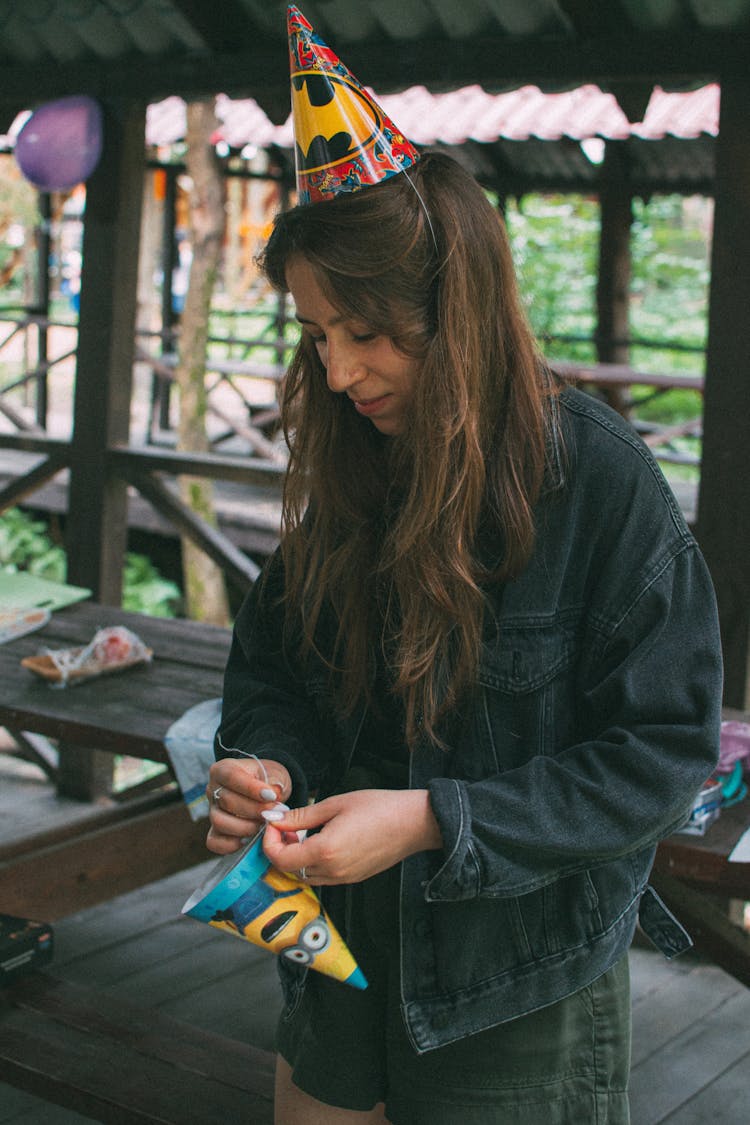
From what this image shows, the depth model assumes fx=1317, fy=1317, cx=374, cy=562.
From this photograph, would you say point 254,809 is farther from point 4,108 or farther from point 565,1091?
point 4,108

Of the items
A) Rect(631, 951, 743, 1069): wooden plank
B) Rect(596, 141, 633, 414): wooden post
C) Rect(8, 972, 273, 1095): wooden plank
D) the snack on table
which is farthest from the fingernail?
Rect(596, 141, 633, 414): wooden post

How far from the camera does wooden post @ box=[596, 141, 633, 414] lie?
1125 cm

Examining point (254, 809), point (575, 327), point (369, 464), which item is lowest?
point (254, 809)

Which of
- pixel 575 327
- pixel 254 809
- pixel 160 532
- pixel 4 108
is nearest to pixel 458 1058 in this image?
pixel 254 809

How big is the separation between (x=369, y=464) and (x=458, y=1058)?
0.68 metres

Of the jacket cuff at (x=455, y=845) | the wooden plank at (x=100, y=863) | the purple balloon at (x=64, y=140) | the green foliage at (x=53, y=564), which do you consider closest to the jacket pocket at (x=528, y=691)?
the jacket cuff at (x=455, y=845)

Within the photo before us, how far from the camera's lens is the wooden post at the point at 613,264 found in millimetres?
11250

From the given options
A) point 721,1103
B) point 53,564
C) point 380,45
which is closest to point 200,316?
point 53,564

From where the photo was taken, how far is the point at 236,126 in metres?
10.7

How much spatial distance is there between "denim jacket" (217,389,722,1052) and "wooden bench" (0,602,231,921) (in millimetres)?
1350

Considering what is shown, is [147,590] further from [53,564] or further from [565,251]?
[565,251]

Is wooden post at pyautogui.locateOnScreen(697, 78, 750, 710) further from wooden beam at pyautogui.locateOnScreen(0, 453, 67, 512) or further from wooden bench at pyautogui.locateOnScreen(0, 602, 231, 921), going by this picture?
wooden beam at pyautogui.locateOnScreen(0, 453, 67, 512)

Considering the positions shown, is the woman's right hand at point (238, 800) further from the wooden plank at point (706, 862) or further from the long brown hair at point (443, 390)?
the wooden plank at point (706, 862)

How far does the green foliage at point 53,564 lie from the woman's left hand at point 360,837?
7170 mm
